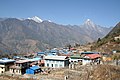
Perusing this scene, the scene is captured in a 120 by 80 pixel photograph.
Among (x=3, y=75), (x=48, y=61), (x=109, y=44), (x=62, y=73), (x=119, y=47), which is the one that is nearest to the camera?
(x=62, y=73)

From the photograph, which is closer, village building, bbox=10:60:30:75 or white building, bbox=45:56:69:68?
village building, bbox=10:60:30:75

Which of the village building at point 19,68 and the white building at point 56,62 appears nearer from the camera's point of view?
the village building at point 19,68

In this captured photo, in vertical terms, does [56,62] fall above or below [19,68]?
above

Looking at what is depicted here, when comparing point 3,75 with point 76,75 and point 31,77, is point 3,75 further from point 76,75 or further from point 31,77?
point 76,75

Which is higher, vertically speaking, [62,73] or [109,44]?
[109,44]

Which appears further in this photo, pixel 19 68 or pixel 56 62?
pixel 56 62

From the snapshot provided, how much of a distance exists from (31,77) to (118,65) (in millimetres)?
16491

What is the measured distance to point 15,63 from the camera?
138 ft

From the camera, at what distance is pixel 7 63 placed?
4331 cm

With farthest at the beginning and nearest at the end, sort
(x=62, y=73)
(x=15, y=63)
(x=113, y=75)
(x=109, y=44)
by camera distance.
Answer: (x=109, y=44), (x=15, y=63), (x=62, y=73), (x=113, y=75)

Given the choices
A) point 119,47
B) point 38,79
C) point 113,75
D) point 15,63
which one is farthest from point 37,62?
point 119,47

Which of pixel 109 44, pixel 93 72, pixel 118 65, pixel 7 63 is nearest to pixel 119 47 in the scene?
pixel 109 44

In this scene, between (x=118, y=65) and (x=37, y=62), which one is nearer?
(x=118, y=65)

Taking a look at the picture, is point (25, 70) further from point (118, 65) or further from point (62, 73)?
point (118, 65)
